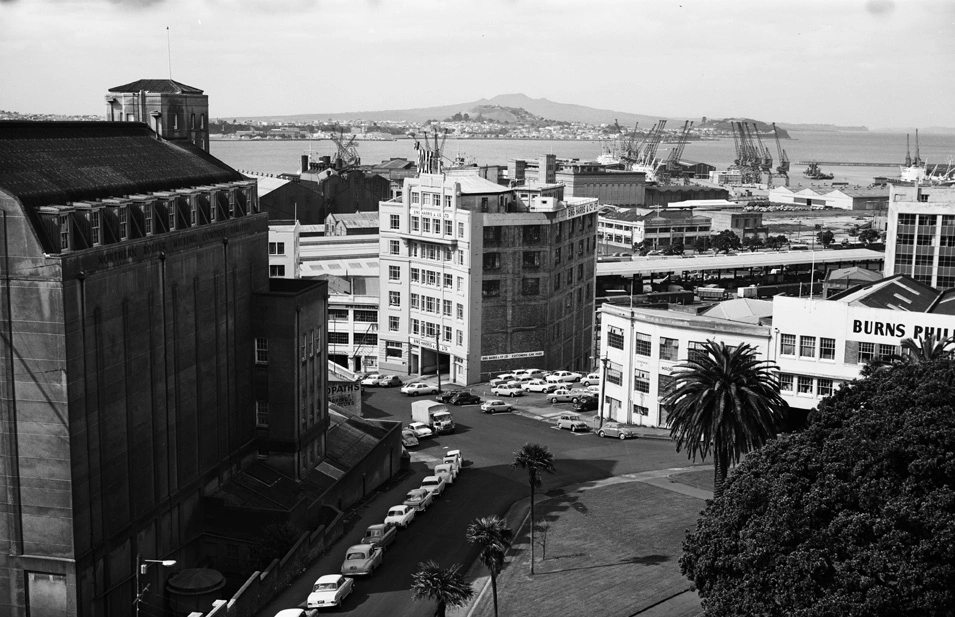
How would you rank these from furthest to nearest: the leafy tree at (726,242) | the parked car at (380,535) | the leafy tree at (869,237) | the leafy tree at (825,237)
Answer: the leafy tree at (825,237)
the leafy tree at (869,237)
the leafy tree at (726,242)
the parked car at (380,535)

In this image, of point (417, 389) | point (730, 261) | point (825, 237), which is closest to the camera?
point (417, 389)

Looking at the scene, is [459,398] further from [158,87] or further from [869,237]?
[869,237]

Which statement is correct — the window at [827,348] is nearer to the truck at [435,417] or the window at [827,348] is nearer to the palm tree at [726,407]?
the palm tree at [726,407]

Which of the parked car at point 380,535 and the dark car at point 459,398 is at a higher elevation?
the parked car at point 380,535

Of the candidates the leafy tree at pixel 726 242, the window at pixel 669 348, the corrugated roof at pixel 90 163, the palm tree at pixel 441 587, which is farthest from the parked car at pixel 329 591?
the leafy tree at pixel 726 242

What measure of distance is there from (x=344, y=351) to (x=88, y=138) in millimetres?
52505

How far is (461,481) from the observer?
64.2m

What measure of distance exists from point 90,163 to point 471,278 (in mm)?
46294

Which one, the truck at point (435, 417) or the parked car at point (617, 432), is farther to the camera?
the truck at point (435, 417)

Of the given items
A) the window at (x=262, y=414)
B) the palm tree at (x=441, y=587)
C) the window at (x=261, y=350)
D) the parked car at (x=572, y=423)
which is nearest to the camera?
the palm tree at (x=441, y=587)

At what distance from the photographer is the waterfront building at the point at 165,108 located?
61094 millimetres

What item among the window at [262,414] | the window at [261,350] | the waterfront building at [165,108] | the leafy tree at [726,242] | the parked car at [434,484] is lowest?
the parked car at [434,484]

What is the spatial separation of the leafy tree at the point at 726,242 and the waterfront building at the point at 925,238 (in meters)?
68.3

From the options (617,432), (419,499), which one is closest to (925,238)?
(617,432)
